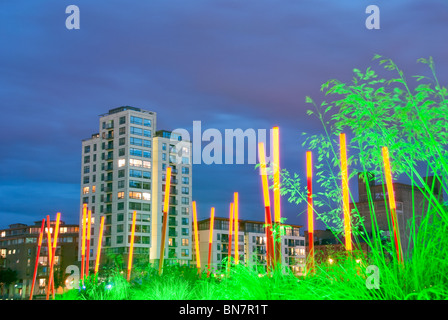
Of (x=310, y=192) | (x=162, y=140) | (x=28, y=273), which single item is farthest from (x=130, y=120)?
(x=310, y=192)

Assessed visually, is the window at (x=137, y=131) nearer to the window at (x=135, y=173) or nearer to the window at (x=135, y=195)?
the window at (x=135, y=173)

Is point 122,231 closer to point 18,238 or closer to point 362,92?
point 18,238

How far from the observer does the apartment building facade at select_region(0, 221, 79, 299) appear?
292 ft

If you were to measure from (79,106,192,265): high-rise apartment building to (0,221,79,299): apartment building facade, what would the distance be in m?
15.1

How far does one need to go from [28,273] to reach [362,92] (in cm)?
9775

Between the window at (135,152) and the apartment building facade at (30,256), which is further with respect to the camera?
the apartment building facade at (30,256)

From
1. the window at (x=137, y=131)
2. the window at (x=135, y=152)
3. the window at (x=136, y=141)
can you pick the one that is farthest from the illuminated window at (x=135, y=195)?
the window at (x=137, y=131)

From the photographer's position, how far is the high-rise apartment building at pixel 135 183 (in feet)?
241

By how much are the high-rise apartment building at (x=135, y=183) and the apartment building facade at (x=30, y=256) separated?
49.7ft

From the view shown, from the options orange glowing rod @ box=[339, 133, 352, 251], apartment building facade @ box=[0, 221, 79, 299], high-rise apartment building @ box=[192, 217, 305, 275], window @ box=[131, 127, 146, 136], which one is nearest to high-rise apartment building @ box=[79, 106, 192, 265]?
window @ box=[131, 127, 146, 136]

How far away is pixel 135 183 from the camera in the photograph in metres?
75.1

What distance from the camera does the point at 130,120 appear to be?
7481 centimetres

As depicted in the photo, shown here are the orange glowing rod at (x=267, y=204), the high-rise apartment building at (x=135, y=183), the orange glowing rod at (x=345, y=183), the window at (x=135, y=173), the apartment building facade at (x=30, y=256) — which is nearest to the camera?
the orange glowing rod at (x=345, y=183)

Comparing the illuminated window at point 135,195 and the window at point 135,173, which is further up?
the window at point 135,173
